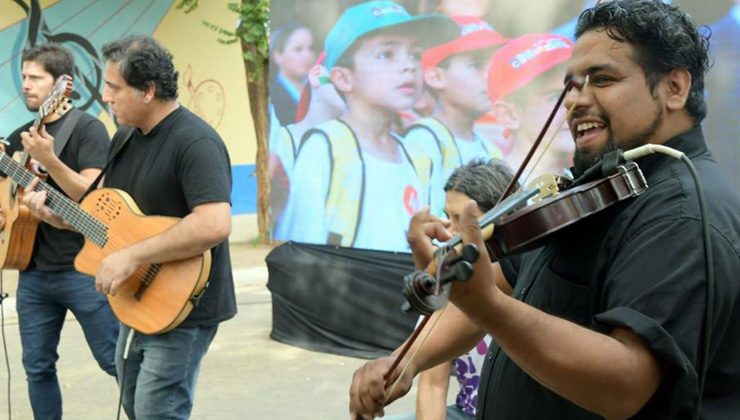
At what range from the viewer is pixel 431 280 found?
1.30 m

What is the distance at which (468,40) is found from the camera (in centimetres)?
562

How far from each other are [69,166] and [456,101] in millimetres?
2581

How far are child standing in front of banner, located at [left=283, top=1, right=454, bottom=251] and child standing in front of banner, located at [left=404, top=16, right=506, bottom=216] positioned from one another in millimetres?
96

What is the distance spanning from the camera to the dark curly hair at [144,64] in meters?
3.45

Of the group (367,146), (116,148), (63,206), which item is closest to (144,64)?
(116,148)

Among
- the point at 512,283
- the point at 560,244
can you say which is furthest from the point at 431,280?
the point at 512,283

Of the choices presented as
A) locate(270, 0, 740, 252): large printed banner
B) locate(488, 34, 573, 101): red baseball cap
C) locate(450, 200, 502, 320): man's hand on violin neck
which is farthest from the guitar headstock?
locate(450, 200, 502, 320): man's hand on violin neck

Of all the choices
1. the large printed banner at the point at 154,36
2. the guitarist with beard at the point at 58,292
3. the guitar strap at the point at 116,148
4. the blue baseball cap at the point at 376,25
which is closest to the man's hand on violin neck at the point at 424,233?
the guitar strap at the point at 116,148

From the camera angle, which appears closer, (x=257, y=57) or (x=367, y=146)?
(x=367, y=146)

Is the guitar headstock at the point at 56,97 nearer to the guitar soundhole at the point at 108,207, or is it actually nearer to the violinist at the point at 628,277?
the guitar soundhole at the point at 108,207

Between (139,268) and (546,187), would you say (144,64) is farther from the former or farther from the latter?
(546,187)

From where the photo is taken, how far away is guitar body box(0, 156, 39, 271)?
4125 millimetres

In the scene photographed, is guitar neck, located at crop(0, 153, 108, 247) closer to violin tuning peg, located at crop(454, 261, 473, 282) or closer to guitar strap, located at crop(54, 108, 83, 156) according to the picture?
guitar strap, located at crop(54, 108, 83, 156)

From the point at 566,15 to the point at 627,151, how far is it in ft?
12.8
